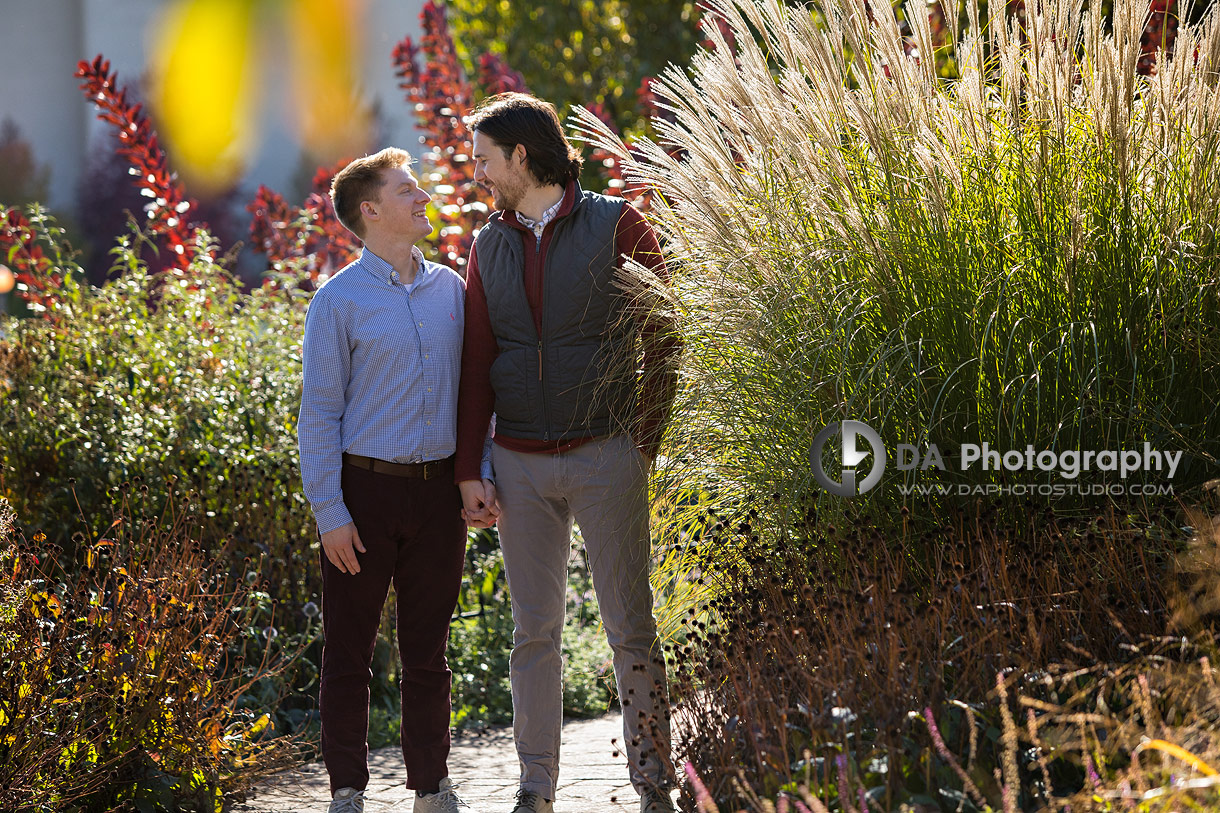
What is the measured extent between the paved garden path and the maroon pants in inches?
14.2

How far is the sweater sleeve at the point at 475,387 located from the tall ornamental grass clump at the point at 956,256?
21.2 inches

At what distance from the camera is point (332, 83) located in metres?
12.0

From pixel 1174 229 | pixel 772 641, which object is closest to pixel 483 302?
pixel 772 641

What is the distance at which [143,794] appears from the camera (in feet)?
10.5

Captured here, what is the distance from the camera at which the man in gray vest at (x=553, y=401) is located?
10.5 ft

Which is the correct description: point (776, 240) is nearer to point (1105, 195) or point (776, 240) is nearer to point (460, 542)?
point (1105, 195)

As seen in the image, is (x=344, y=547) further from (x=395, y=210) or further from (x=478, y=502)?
(x=395, y=210)

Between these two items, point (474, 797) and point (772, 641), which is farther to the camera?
point (474, 797)

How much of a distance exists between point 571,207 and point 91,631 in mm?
1794

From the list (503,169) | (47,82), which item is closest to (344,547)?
(503,169)

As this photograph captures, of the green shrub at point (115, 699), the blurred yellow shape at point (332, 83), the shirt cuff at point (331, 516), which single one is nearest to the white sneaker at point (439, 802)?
the green shrub at point (115, 699)

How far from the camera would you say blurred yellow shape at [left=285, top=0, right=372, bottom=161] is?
12000 millimetres

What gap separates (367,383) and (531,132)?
2.72 ft
